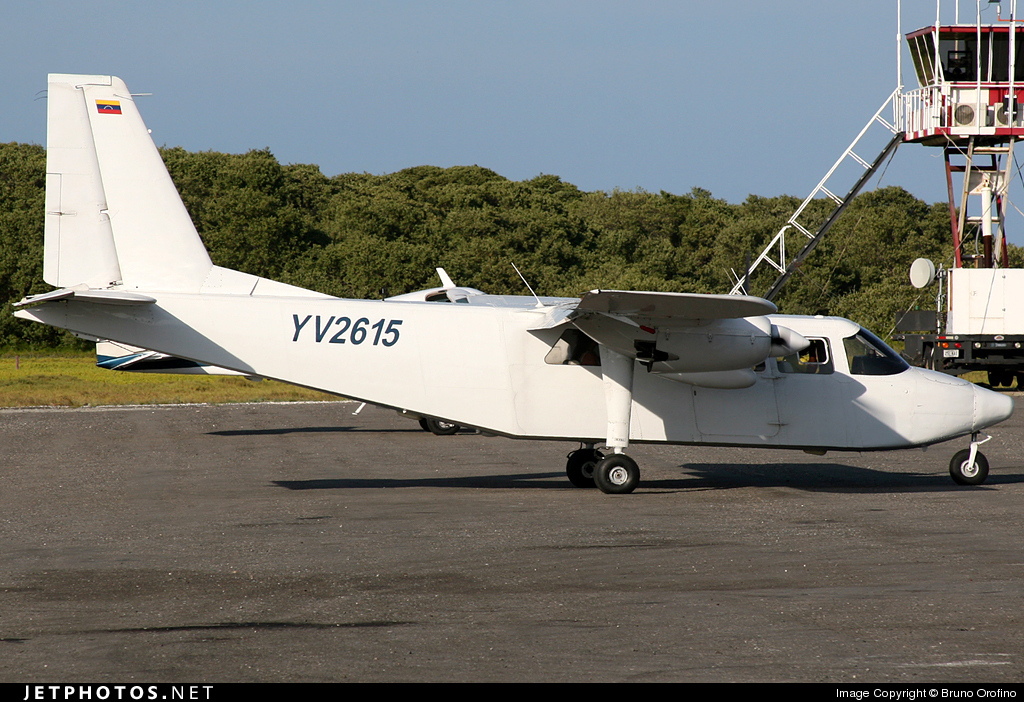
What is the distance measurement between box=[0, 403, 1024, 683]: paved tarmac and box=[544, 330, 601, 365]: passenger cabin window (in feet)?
5.76

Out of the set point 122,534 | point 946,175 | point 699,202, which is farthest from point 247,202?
point 122,534

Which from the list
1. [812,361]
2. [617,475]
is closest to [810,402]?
[812,361]

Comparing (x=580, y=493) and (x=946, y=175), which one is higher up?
(x=946, y=175)

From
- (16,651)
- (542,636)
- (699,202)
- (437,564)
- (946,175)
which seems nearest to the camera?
(16,651)

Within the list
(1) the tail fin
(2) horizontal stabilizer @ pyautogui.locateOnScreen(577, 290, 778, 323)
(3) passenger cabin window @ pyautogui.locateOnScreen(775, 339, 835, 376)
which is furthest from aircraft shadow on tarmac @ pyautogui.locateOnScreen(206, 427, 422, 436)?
(2) horizontal stabilizer @ pyautogui.locateOnScreen(577, 290, 778, 323)

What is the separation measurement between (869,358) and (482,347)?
534cm

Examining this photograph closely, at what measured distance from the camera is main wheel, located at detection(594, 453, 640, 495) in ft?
42.8

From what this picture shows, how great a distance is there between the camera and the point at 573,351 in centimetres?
1340

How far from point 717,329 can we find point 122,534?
7214 millimetres

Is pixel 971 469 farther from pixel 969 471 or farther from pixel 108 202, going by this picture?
pixel 108 202

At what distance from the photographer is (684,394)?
13438mm

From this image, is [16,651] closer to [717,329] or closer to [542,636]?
[542,636]

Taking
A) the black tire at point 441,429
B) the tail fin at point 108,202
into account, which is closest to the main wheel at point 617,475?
the tail fin at point 108,202

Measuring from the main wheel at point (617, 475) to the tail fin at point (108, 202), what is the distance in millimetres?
5747
